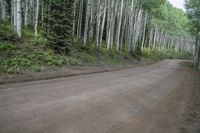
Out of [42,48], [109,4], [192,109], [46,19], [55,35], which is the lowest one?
[192,109]

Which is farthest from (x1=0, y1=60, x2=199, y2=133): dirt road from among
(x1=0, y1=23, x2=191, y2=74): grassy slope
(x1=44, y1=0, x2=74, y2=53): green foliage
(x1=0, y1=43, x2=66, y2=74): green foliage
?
(x1=44, y1=0, x2=74, y2=53): green foliage

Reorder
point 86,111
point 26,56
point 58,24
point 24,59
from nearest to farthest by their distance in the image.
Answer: point 86,111, point 24,59, point 26,56, point 58,24

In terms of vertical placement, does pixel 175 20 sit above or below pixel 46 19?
above

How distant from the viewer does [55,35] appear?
15.3 metres

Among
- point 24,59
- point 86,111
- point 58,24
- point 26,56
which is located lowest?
point 86,111

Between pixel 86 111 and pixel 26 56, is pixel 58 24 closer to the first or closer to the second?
pixel 26 56

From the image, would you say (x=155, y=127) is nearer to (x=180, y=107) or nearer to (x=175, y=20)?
(x=180, y=107)

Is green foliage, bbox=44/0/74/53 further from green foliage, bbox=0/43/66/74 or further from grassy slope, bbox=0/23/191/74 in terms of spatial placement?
green foliage, bbox=0/43/66/74

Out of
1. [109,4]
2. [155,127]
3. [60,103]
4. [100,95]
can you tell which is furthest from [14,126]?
[109,4]

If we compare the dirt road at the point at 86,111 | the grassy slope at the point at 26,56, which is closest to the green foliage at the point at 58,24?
the grassy slope at the point at 26,56

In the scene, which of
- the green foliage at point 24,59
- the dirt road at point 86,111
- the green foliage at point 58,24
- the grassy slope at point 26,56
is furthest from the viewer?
the green foliage at point 58,24

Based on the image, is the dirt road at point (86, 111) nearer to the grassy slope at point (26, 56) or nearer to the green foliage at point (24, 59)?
the green foliage at point (24, 59)

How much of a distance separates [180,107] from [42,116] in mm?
4430

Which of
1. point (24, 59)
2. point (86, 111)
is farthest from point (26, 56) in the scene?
point (86, 111)
